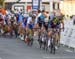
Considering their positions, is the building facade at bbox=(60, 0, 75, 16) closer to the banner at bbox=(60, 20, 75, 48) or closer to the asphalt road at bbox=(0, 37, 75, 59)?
the banner at bbox=(60, 20, 75, 48)

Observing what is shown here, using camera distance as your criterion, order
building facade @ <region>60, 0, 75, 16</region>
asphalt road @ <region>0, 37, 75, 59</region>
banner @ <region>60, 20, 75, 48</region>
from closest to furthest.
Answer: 1. asphalt road @ <region>0, 37, 75, 59</region>
2. banner @ <region>60, 20, 75, 48</region>
3. building facade @ <region>60, 0, 75, 16</region>

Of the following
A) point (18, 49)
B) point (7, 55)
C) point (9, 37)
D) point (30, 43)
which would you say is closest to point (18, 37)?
point (9, 37)

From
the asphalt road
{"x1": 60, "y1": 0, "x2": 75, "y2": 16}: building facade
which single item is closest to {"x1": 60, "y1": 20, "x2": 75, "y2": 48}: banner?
the asphalt road

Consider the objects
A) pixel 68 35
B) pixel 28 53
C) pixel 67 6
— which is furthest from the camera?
pixel 67 6

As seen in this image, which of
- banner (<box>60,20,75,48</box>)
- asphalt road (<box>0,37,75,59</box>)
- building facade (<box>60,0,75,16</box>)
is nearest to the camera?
asphalt road (<box>0,37,75,59</box>)

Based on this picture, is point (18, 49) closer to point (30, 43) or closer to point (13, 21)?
point (30, 43)

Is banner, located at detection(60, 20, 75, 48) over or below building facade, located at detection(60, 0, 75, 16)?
over

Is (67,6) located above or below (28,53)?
below

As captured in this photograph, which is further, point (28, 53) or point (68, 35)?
point (68, 35)

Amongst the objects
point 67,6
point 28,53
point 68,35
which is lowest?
point 67,6

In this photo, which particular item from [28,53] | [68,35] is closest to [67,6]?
[68,35]

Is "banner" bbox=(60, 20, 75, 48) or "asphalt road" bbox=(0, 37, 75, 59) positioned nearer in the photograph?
"asphalt road" bbox=(0, 37, 75, 59)

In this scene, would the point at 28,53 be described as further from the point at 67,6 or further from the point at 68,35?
the point at 67,6

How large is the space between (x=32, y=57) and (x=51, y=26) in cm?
345
